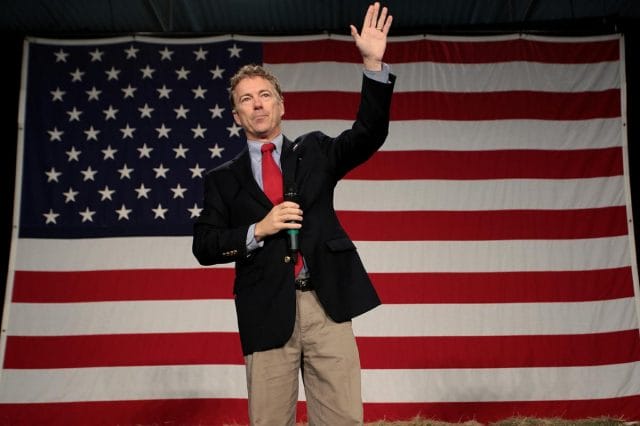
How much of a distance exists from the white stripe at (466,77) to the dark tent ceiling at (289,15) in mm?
243

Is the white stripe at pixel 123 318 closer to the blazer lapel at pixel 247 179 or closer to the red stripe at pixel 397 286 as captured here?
the red stripe at pixel 397 286

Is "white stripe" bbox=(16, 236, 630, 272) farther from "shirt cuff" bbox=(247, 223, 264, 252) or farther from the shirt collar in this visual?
"shirt cuff" bbox=(247, 223, 264, 252)

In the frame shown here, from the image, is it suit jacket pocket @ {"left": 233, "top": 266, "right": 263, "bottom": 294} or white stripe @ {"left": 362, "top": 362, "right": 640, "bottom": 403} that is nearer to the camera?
suit jacket pocket @ {"left": 233, "top": 266, "right": 263, "bottom": 294}

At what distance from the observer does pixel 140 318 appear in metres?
3.20

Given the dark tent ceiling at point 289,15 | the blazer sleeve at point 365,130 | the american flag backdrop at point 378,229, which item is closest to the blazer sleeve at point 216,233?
the blazer sleeve at point 365,130

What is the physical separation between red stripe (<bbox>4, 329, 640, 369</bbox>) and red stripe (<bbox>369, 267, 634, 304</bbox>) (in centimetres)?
22

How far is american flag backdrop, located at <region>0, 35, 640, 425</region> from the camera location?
316 cm

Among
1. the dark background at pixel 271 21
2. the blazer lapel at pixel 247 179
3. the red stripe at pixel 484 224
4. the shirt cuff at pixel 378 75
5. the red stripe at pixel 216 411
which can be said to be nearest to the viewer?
the shirt cuff at pixel 378 75

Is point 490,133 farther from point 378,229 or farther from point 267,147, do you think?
point 267,147

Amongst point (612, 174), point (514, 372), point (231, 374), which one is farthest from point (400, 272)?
point (612, 174)

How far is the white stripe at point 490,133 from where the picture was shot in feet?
10.9

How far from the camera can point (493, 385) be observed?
3162 mm

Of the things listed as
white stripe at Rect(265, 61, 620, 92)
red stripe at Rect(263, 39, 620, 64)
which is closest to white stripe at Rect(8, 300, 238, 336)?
white stripe at Rect(265, 61, 620, 92)

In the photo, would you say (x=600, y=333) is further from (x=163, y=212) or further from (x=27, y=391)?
(x=27, y=391)
